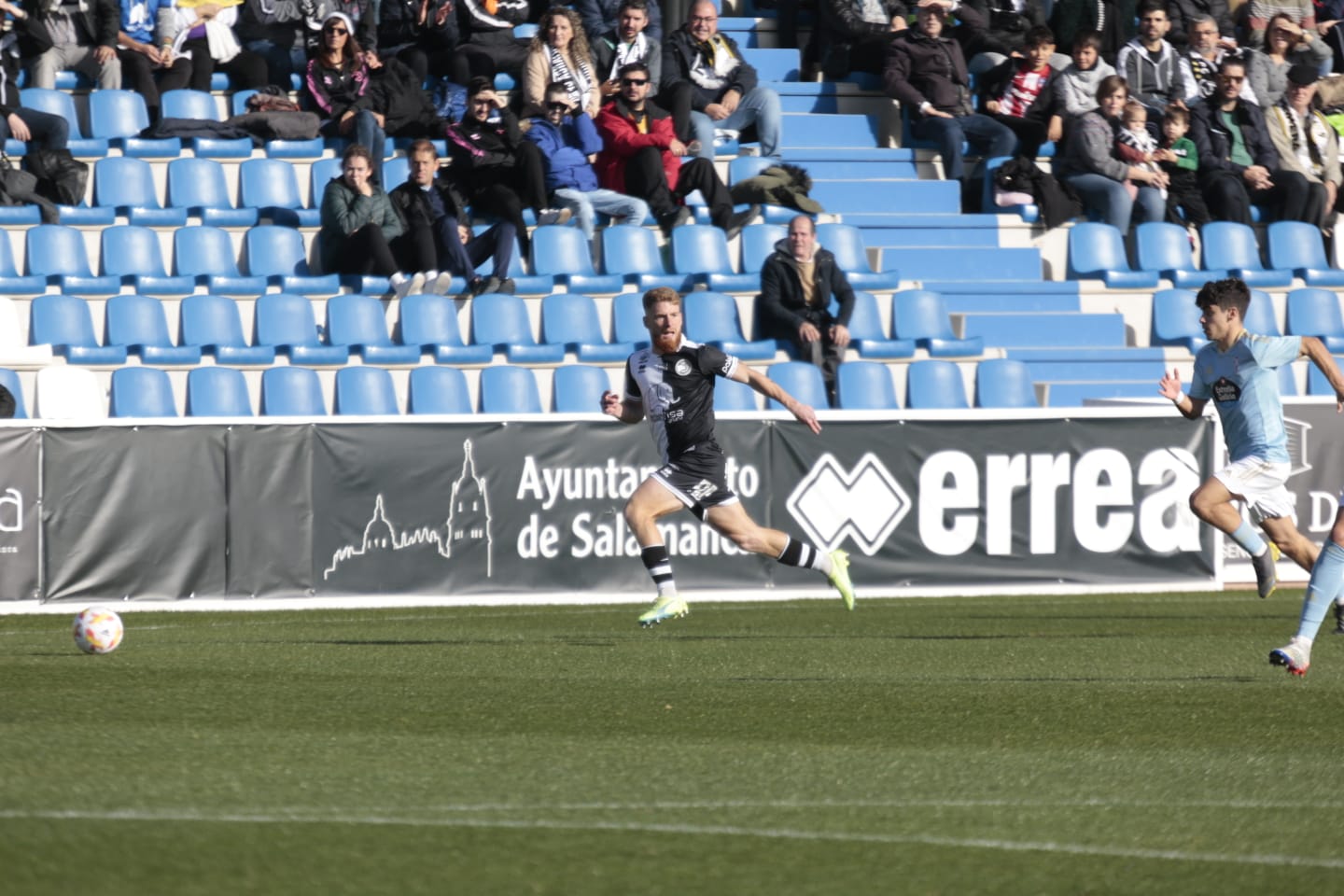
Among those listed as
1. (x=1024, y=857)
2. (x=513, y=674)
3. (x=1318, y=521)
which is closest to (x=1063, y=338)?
(x=1318, y=521)

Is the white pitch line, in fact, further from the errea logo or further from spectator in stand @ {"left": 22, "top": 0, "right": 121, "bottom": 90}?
spectator in stand @ {"left": 22, "top": 0, "right": 121, "bottom": 90}

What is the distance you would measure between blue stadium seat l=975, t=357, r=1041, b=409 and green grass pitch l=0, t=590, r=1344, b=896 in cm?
673

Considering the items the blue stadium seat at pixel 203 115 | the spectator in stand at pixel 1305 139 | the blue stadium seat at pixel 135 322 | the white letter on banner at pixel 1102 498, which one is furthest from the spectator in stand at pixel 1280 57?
the blue stadium seat at pixel 135 322

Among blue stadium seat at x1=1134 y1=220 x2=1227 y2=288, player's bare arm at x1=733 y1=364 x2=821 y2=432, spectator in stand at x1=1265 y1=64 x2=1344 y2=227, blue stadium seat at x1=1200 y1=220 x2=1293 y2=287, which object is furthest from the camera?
spectator in stand at x1=1265 y1=64 x2=1344 y2=227

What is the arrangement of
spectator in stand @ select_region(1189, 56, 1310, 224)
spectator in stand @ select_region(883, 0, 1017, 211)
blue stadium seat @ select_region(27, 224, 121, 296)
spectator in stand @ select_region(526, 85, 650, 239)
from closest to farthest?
blue stadium seat @ select_region(27, 224, 121, 296), spectator in stand @ select_region(526, 85, 650, 239), spectator in stand @ select_region(883, 0, 1017, 211), spectator in stand @ select_region(1189, 56, 1310, 224)

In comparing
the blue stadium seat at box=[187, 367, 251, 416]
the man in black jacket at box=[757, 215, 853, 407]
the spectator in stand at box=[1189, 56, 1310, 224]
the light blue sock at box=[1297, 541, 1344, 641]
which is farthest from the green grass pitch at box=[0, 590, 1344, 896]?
the spectator in stand at box=[1189, 56, 1310, 224]

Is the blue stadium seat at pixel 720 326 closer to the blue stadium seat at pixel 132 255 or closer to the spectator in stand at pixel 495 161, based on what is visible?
the spectator in stand at pixel 495 161

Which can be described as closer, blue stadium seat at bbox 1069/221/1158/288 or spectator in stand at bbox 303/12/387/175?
spectator in stand at bbox 303/12/387/175

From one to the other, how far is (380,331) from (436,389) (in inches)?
33.2

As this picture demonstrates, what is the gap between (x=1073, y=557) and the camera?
15945 mm

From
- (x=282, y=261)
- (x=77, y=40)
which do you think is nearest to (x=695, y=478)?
(x=282, y=261)

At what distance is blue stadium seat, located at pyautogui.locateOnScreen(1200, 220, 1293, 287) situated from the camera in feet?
66.3

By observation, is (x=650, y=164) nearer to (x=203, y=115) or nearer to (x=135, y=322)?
(x=203, y=115)

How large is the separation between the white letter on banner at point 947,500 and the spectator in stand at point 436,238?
4126 mm
